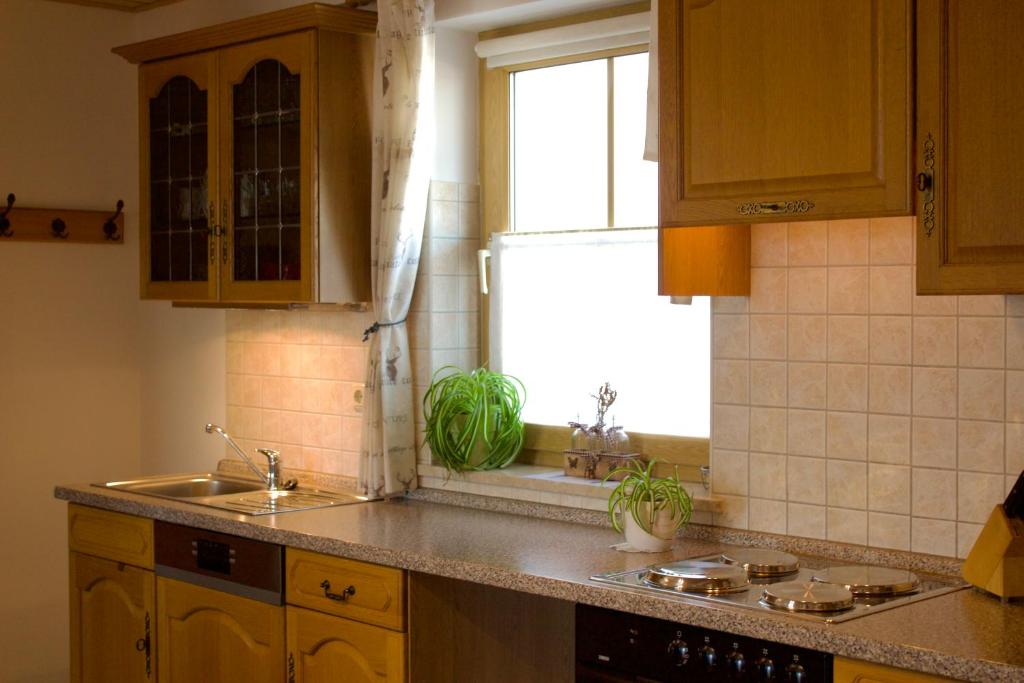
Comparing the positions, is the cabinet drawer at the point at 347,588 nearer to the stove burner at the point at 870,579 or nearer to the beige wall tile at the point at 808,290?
the stove burner at the point at 870,579

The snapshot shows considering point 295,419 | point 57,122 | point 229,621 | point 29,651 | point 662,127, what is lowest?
point 29,651

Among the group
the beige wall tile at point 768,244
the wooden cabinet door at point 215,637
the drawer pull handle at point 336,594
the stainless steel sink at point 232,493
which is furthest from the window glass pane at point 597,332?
the wooden cabinet door at point 215,637

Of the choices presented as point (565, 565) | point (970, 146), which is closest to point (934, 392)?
point (970, 146)

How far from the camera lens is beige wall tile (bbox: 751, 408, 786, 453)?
3.01 meters

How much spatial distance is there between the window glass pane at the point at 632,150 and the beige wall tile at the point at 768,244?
1.51 feet

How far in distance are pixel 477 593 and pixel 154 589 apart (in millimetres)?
1110

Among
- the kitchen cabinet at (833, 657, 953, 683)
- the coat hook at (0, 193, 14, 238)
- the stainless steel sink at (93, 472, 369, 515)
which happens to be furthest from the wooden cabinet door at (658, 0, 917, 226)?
the coat hook at (0, 193, 14, 238)

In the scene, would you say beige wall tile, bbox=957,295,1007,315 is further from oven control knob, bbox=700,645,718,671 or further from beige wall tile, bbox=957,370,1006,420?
oven control knob, bbox=700,645,718,671

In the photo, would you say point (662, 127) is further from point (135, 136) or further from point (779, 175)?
point (135, 136)

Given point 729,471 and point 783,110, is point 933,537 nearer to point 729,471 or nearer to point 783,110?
point 729,471

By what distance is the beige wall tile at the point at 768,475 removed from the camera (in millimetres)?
3008

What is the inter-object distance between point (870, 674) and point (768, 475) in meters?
0.85

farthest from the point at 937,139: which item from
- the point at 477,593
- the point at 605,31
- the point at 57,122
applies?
the point at 57,122

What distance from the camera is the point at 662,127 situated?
282cm
